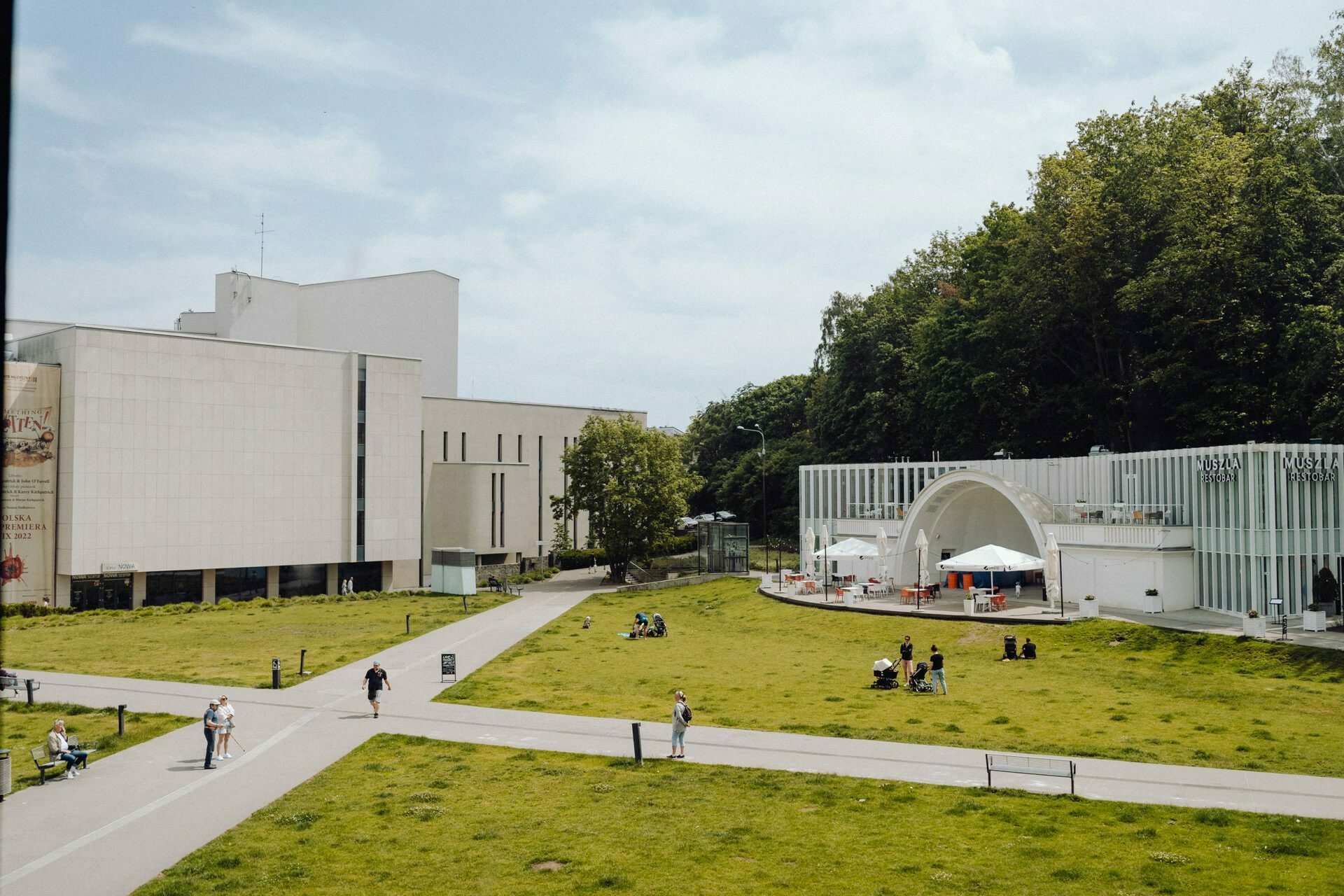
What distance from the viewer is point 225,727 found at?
21438mm

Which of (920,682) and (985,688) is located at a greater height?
(920,682)

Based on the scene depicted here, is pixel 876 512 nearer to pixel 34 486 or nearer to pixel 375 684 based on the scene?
pixel 375 684

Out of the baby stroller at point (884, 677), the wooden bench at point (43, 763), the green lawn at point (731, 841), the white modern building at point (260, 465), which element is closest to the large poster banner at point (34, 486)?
the white modern building at point (260, 465)

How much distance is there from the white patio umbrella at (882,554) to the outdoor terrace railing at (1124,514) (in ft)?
24.5

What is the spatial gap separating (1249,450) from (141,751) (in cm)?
3367

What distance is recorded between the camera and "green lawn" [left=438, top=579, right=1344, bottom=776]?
21875 millimetres

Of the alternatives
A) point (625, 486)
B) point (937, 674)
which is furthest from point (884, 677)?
point (625, 486)

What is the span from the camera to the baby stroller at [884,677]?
1112 inches

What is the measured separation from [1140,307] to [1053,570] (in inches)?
899

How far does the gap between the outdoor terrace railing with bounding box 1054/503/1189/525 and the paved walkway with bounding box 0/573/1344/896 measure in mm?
20946

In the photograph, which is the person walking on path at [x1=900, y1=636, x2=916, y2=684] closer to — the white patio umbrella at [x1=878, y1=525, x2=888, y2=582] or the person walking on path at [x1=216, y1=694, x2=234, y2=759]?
the white patio umbrella at [x1=878, y1=525, x2=888, y2=582]

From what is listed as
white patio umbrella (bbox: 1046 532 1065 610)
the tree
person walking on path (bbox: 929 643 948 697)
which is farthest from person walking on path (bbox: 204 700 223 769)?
the tree

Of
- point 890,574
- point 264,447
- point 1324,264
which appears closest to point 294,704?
point 890,574

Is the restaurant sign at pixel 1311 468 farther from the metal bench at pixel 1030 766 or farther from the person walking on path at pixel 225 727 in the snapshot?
the person walking on path at pixel 225 727
